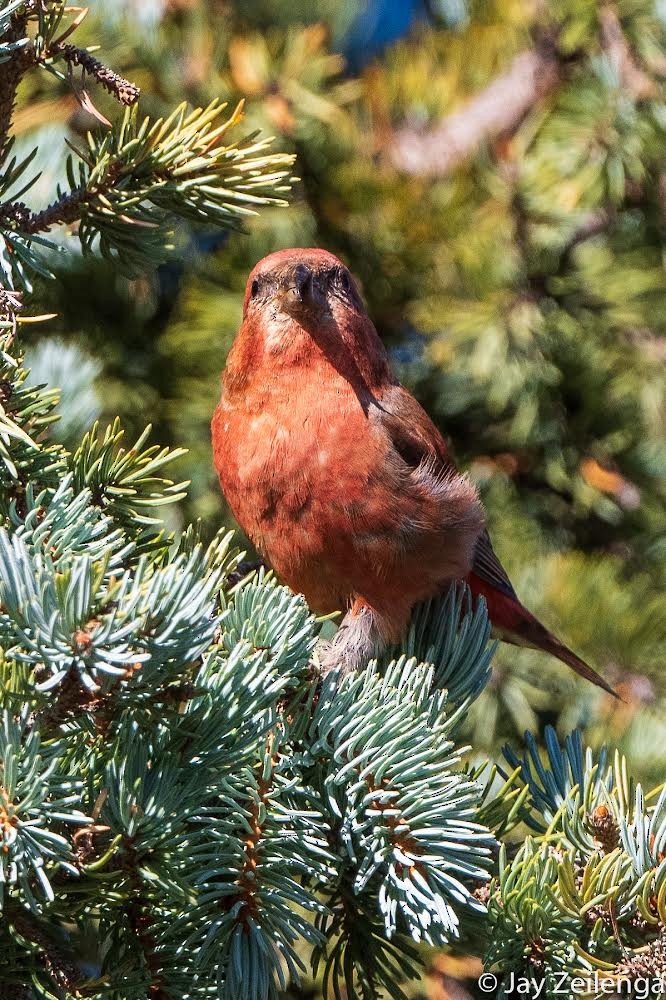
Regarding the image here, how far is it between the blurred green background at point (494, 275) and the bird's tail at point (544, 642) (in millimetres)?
94

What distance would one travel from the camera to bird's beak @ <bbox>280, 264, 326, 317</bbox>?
321cm

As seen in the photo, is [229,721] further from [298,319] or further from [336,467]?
[298,319]

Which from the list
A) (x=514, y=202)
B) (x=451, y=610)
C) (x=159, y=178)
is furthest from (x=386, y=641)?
(x=514, y=202)

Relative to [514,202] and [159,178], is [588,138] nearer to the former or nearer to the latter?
[514,202]

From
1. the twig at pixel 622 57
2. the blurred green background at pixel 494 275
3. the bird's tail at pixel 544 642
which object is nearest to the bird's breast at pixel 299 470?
the blurred green background at pixel 494 275

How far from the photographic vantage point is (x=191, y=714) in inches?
65.2

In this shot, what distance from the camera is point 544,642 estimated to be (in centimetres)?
355

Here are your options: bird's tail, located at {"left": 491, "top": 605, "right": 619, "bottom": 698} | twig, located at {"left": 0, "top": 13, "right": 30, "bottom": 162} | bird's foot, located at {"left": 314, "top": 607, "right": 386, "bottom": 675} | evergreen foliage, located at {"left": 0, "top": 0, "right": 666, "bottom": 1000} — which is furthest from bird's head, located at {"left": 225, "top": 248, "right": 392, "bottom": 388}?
twig, located at {"left": 0, "top": 13, "right": 30, "bottom": 162}

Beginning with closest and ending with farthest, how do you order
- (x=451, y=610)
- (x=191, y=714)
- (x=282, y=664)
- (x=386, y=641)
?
(x=191, y=714), (x=282, y=664), (x=451, y=610), (x=386, y=641)

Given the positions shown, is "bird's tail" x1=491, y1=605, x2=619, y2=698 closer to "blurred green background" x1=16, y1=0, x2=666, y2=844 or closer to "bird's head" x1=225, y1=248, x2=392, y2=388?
"blurred green background" x1=16, y1=0, x2=666, y2=844

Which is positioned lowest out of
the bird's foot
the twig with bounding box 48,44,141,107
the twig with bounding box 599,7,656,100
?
the bird's foot

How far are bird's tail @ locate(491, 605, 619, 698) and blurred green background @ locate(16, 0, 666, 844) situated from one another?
3.7 inches

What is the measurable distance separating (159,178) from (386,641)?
4.60ft

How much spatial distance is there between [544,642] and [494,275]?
1311 millimetres
